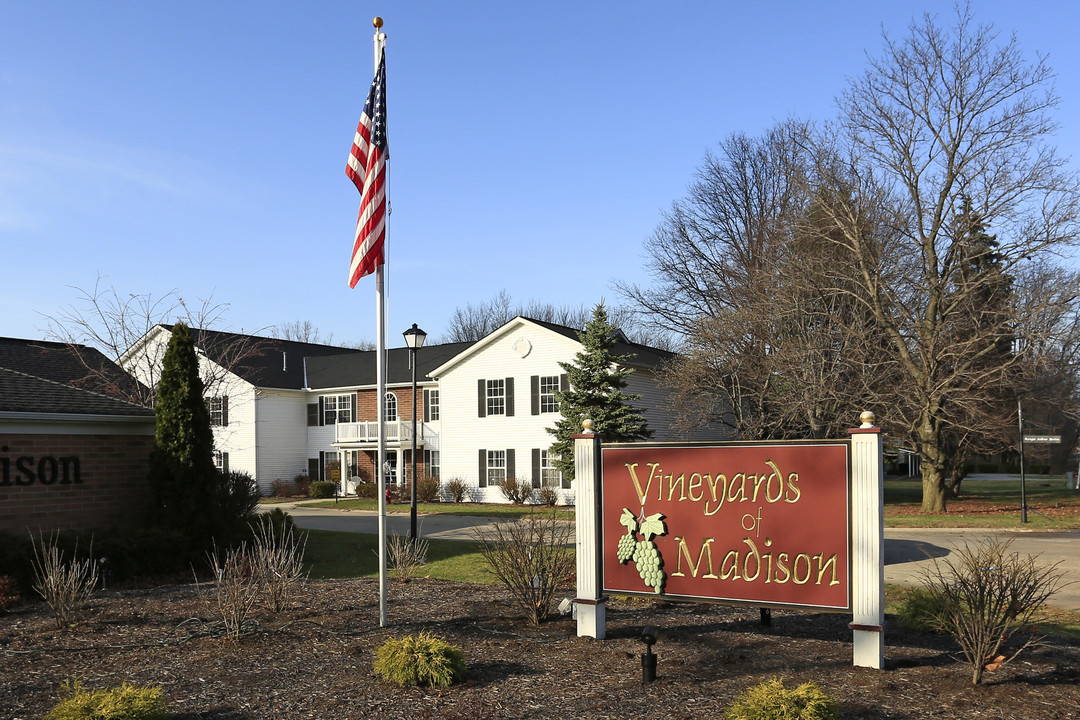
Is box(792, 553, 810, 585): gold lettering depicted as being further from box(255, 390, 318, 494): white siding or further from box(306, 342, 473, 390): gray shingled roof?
box(255, 390, 318, 494): white siding

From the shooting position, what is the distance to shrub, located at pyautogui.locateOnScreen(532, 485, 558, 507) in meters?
31.5

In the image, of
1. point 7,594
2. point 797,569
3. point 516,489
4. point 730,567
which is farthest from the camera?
point 516,489

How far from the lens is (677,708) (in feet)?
18.7

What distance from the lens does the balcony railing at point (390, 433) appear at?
3753 cm

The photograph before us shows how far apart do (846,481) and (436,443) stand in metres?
31.6

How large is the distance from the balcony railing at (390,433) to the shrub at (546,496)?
683 centimetres

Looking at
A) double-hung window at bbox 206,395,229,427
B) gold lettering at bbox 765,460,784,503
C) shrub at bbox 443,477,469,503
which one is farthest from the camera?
double-hung window at bbox 206,395,229,427

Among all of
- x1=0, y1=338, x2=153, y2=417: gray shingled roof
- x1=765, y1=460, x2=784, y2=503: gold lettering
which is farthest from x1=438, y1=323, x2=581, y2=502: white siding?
x1=765, y1=460, x2=784, y2=503: gold lettering

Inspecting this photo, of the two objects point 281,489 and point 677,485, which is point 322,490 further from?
point 677,485

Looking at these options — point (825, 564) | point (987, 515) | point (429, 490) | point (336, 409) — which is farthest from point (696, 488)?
point (336, 409)

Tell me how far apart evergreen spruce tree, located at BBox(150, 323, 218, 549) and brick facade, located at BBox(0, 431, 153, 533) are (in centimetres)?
96

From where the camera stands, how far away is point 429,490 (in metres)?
34.9

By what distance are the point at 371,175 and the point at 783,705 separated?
20.2 ft

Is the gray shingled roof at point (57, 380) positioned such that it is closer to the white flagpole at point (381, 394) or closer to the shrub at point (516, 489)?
the white flagpole at point (381, 394)
